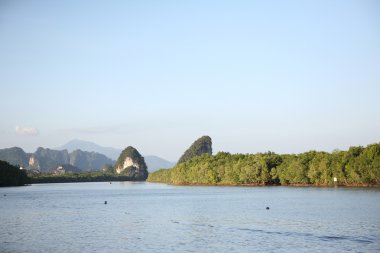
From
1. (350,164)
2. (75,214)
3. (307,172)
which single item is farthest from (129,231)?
(307,172)

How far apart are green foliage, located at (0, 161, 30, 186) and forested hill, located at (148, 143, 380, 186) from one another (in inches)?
2381

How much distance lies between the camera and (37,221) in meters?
52.1

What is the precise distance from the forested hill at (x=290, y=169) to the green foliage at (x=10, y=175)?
60489 millimetres

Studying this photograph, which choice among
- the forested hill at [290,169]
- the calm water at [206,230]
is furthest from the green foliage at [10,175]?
the calm water at [206,230]

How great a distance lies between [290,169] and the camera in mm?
121875

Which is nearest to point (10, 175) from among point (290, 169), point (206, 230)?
point (290, 169)

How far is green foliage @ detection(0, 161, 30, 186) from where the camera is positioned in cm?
16262

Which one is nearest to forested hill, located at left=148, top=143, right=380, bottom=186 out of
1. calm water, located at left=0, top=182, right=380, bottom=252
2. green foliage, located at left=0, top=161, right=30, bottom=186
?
calm water, located at left=0, top=182, right=380, bottom=252

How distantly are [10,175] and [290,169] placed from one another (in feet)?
327

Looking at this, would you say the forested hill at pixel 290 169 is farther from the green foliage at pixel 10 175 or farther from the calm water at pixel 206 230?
the green foliage at pixel 10 175

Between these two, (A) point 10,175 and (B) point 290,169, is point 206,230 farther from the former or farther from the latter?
(A) point 10,175

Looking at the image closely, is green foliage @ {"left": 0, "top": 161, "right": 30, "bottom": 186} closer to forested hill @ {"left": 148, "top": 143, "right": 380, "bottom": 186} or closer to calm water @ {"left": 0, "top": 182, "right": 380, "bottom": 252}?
forested hill @ {"left": 148, "top": 143, "right": 380, "bottom": 186}

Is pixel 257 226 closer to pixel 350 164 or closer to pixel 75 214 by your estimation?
pixel 75 214

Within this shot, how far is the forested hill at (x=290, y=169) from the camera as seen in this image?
97.0 metres
